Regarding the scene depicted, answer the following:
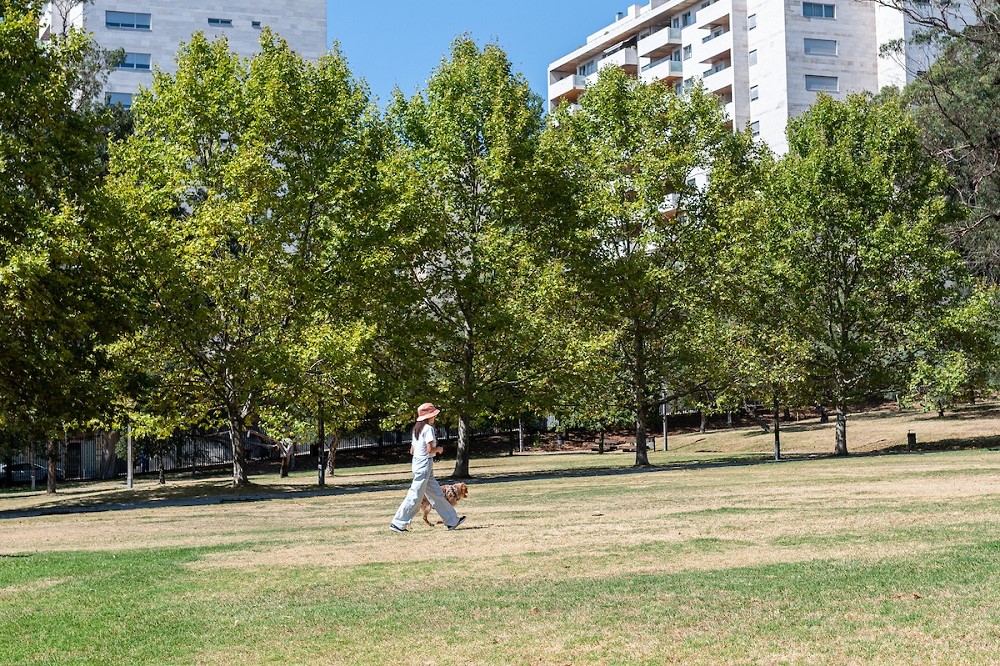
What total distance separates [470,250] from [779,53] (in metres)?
58.3

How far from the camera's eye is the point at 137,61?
327ft

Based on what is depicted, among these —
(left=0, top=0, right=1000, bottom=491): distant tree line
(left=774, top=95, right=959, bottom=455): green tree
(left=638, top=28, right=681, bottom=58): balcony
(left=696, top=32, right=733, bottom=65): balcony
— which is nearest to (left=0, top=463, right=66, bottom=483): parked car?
(left=0, top=0, right=1000, bottom=491): distant tree line

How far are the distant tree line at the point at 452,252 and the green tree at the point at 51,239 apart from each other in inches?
3.2

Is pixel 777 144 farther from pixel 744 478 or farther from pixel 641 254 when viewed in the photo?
pixel 744 478

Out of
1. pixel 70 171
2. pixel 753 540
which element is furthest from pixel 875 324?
pixel 753 540

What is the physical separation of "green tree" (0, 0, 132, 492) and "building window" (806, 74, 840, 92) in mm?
70273

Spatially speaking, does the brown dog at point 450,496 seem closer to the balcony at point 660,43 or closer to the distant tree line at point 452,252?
the distant tree line at point 452,252

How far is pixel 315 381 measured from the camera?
3884 cm

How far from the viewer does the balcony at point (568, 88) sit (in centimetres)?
11056

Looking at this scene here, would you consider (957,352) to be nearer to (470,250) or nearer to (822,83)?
(470,250)

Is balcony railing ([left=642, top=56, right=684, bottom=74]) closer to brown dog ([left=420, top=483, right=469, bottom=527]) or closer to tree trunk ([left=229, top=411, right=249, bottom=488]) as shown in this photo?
tree trunk ([left=229, top=411, right=249, bottom=488])

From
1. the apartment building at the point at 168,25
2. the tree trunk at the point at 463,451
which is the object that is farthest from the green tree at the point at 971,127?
the apartment building at the point at 168,25

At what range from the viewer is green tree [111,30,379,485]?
36.3 m

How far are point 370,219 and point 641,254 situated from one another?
11810 mm
